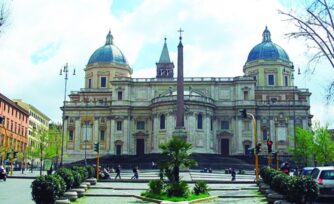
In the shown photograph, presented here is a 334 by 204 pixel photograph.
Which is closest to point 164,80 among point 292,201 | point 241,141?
point 241,141

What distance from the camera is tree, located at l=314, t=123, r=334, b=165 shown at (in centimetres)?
5881

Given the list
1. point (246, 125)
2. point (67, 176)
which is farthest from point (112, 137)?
point (67, 176)

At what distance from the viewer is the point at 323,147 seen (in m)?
59.2

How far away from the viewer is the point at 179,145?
22.5 metres

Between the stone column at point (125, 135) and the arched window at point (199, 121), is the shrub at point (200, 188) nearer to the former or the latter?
the arched window at point (199, 121)

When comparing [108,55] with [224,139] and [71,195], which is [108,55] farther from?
[71,195]

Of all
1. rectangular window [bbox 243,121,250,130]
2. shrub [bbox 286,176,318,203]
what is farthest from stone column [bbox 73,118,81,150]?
shrub [bbox 286,176,318,203]

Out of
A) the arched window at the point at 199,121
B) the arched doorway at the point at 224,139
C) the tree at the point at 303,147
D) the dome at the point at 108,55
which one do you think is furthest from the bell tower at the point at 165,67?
the tree at the point at 303,147

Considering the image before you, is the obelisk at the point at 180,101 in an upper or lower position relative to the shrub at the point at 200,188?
upper

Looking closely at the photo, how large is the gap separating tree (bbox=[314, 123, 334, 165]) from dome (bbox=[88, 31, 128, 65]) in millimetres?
41715

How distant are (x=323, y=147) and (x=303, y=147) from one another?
9.26 feet

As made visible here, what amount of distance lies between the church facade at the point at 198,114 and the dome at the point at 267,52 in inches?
43.4

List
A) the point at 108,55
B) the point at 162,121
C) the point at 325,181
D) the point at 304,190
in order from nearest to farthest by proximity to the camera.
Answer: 1. the point at 304,190
2. the point at 325,181
3. the point at 162,121
4. the point at 108,55

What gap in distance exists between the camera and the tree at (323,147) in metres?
58.8
